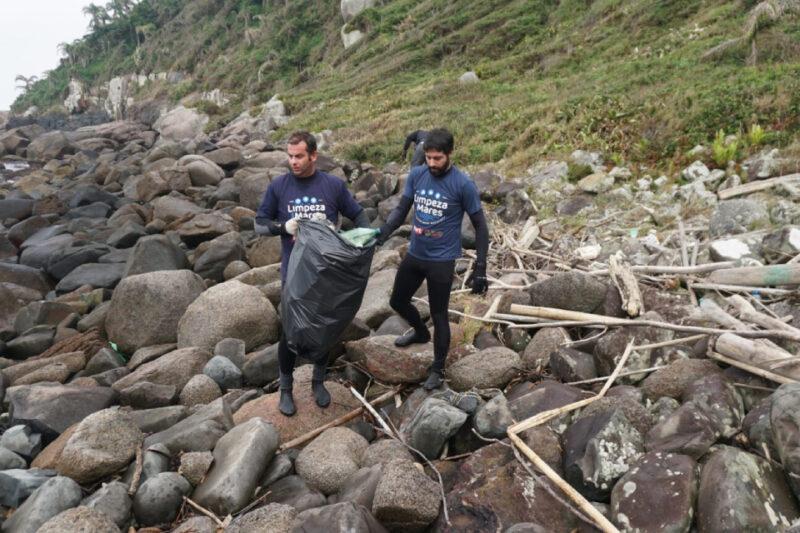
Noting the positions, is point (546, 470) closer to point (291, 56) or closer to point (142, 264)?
point (142, 264)

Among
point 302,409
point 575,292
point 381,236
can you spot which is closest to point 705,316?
point 575,292

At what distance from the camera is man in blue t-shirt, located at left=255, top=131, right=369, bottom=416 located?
186 inches

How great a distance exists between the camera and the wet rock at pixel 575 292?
5.53 meters

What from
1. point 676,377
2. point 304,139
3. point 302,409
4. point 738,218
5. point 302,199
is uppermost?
point 304,139

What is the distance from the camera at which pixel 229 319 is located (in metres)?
6.70

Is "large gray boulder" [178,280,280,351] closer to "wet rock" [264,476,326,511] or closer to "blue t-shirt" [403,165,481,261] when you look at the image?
"blue t-shirt" [403,165,481,261]

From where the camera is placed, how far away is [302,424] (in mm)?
4742

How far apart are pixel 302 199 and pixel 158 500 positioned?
7.96 ft

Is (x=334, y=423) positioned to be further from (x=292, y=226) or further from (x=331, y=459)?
(x=292, y=226)

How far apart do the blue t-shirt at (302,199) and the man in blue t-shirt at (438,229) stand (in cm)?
45

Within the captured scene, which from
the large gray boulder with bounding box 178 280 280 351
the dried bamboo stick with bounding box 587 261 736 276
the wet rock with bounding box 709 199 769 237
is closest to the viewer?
the dried bamboo stick with bounding box 587 261 736 276

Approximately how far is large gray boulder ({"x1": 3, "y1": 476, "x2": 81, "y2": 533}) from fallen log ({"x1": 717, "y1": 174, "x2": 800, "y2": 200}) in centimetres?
803

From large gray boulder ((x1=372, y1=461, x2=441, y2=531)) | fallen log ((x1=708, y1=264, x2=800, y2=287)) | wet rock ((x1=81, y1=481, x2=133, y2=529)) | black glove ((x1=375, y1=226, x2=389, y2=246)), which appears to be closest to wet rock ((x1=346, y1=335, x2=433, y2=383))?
black glove ((x1=375, y1=226, x2=389, y2=246))

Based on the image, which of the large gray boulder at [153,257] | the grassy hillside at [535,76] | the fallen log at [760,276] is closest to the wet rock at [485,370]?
the fallen log at [760,276]
